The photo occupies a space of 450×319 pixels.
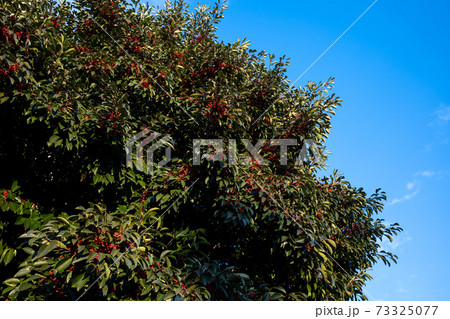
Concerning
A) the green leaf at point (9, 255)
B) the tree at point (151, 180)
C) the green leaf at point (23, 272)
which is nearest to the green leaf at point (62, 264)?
the tree at point (151, 180)

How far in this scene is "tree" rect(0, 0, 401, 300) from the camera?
11.8ft

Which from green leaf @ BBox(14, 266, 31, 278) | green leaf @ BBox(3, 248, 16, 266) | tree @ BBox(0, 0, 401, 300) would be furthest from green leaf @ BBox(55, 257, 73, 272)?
green leaf @ BBox(3, 248, 16, 266)

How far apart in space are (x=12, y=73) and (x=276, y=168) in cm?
390

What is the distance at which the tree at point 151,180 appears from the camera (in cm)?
361

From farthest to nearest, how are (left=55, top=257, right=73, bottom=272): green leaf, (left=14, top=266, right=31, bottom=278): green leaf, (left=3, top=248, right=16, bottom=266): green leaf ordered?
(left=3, top=248, right=16, bottom=266): green leaf, (left=14, top=266, right=31, bottom=278): green leaf, (left=55, top=257, right=73, bottom=272): green leaf

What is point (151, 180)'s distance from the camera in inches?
190

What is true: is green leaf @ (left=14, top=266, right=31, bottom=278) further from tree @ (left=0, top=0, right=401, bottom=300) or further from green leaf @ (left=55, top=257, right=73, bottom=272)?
green leaf @ (left=55, top=257, right=73, bottom=272)

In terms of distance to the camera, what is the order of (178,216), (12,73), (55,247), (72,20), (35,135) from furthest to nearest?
(72,20), (178,216), (35,135), (12,73), (55,247)

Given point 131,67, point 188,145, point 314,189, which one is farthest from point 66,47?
point 314,189

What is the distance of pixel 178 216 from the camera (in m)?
5.00

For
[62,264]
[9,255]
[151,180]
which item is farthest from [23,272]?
[151,180]

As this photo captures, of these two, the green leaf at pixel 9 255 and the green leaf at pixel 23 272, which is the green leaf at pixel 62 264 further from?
the green leaf at pixel 9 255

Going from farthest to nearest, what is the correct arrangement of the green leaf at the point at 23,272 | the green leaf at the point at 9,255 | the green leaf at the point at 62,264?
the green leaf at the point at 9,255, the green leaf at the point at 23,272, the green leaf at the point at 62,264
